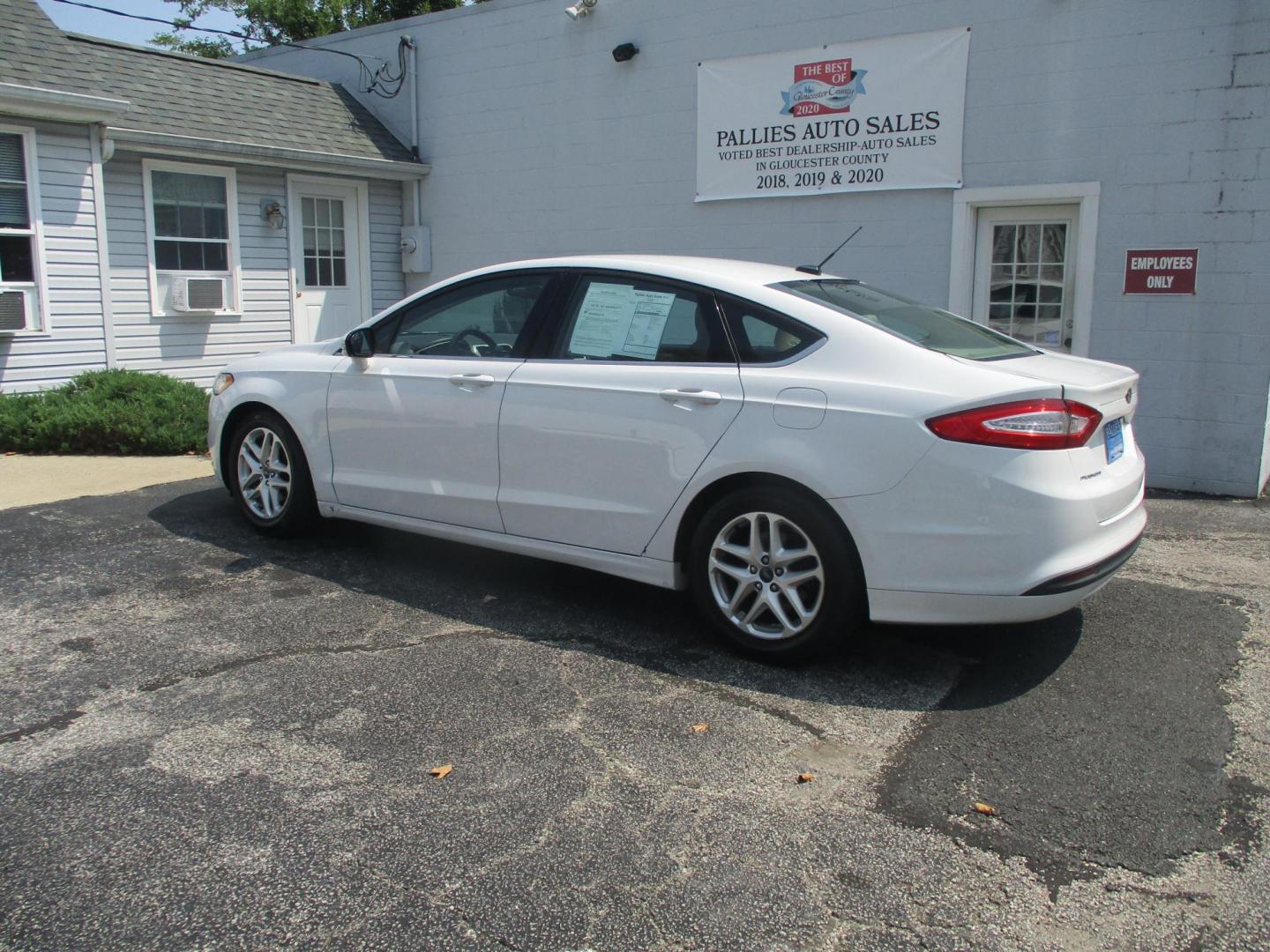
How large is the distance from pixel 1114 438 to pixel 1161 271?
4765 millimetres

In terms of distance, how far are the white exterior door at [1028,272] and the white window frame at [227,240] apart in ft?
25.1

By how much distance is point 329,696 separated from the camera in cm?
402

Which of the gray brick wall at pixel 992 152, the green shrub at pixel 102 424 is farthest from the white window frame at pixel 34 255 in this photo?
the gray brick wall at pixel 992 152

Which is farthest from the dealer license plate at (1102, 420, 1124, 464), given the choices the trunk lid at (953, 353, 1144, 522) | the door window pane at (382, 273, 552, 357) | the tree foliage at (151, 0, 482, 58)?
the tree foliage at (151, 0, 482, 58)

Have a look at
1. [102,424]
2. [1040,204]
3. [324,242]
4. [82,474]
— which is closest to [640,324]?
[82,474]

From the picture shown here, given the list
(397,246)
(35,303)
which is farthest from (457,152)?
(35,303)

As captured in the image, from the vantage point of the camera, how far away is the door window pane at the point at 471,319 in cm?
518

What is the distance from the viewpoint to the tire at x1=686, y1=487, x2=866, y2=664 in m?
4.10

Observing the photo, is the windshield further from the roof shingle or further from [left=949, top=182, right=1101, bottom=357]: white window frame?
the roof shingle

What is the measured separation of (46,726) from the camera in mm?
3748

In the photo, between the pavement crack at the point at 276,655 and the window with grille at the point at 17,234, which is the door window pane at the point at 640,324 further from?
the window with grille at the point at 17,234

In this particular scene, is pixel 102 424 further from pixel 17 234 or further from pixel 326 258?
pixel 326 258

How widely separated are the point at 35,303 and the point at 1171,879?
10.2 metres

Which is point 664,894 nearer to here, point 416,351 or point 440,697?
point 440,697
